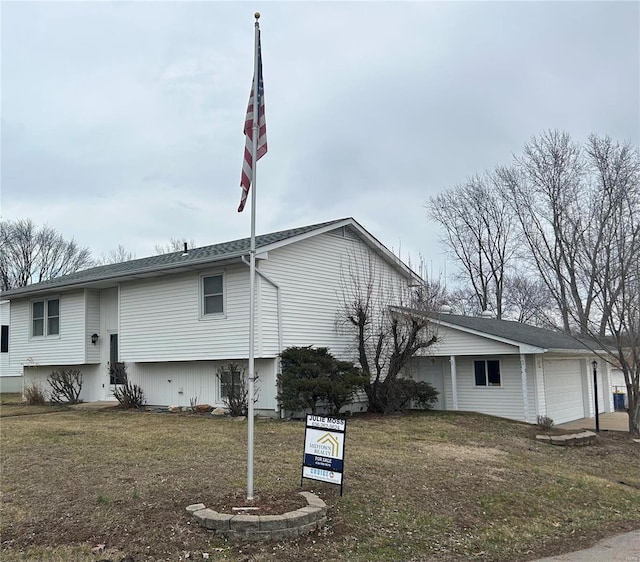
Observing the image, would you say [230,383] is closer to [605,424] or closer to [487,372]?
[487,372]

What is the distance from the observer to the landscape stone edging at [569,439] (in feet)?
44.9

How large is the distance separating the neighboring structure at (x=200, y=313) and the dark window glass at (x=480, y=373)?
3949mm

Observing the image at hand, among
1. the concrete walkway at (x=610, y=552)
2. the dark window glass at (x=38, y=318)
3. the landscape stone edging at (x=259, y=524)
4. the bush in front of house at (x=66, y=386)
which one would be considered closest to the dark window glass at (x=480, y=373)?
the concrete walkway at (x=610, y=552)

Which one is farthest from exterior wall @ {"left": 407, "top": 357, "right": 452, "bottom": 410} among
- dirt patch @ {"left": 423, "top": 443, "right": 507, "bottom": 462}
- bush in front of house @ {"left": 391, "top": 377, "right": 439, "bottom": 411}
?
dirt patch @ {"left": 423, "top": 443, "right": 507, "bottom": 462}

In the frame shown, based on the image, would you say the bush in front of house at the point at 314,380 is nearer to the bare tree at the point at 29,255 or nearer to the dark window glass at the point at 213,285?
the dark window glass at the point at 213,285

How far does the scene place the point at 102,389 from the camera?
20938 mm

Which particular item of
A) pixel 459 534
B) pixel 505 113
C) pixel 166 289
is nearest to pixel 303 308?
pixel 166 289

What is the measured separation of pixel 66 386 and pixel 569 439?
1581cm

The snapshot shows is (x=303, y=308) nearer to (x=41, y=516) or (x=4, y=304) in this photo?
(x=41, y=516)

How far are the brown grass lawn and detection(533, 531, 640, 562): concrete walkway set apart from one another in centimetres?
22

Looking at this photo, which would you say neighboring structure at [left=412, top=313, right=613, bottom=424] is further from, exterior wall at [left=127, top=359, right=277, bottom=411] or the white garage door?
exterior wall at [left=127, top=359, right=277, bottom=411]

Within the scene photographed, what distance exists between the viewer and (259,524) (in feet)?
20.3

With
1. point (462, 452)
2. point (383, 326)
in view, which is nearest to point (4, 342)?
point (383, 326)

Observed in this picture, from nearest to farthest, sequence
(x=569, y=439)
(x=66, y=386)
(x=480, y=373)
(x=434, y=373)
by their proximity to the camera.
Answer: (x=569, y=439) → (x=480, y=373) → (x=434, y=373) → (x=66, y=386)
